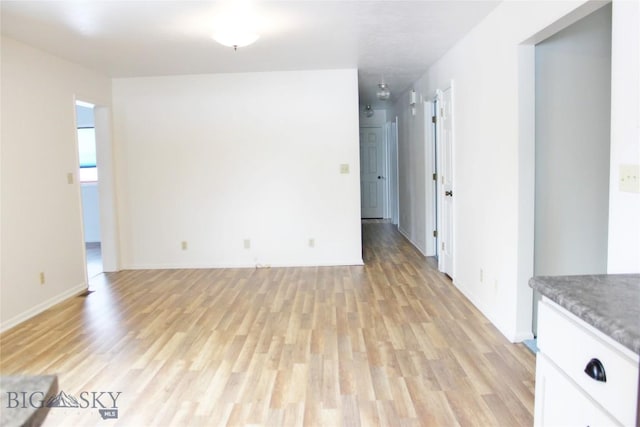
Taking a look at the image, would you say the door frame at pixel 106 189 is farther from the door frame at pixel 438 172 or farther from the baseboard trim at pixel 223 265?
the door frame at pixel 438 172

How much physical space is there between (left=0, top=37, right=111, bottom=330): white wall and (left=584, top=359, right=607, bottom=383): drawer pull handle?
3997 mm

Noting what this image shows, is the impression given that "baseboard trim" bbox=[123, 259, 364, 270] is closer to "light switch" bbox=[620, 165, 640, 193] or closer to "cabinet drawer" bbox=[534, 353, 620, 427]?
"light switch" bbox=[620, 165, 640, 193]

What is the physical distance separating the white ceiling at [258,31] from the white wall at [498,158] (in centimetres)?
31

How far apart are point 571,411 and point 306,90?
4695 mm

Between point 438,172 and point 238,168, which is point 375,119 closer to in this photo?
point 438,172

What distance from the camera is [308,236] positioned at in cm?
555

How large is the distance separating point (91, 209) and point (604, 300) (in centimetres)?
773

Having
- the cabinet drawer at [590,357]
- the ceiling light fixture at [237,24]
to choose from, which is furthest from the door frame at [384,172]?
the cabinet drawer at [590,357]

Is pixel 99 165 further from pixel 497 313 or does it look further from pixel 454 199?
pixel 497 313

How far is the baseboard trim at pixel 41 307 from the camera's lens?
3.54 meters

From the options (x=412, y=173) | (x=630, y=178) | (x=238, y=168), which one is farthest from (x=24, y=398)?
(x=412, y=173)

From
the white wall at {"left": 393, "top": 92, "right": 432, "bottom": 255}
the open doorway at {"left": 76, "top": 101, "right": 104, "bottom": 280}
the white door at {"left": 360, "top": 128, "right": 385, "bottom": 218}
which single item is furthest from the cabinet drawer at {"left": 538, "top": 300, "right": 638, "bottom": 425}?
the white door at {"left": 360, "top": 128, "right": 385, "bottom": 218}

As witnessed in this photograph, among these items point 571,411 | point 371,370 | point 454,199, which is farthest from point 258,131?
point 571,411

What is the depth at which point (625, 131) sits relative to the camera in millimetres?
1818
